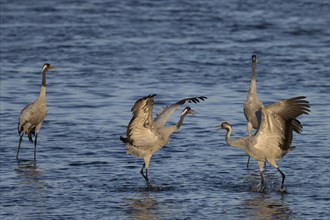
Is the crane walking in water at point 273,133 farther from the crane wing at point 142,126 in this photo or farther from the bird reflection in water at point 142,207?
the bird reflection in water at point 142,207

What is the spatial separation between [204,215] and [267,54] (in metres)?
11.8

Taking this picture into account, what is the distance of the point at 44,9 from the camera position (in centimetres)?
2900

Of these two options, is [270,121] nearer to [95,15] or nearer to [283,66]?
[283,66]

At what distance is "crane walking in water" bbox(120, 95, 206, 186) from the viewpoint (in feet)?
42.3

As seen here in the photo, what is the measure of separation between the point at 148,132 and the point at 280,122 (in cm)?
175

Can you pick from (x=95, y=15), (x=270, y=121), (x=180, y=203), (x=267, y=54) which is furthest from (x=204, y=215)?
(x=95, y=15)

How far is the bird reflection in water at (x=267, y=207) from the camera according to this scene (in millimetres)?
11664

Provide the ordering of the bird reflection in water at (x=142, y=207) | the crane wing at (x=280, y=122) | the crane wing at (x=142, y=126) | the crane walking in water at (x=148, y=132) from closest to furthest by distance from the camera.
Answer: the bird reflection in water at (x=142, y=207)
the crane wing at (x=142, y=126)
the crane wing at (x=280, y=122)
the crane walking in water at (x=148, y=132)

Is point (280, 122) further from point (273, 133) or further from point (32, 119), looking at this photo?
point (32, 119)

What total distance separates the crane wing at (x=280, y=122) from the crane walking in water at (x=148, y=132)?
909mm

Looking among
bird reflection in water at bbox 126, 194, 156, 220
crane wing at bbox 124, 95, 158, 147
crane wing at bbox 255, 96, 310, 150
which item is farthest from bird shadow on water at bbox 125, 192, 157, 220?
crane wing at bbox 255, 96, 310, 150

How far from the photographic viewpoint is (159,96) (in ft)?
61.9

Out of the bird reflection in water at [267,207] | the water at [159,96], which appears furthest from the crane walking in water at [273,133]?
Answer: the bird reflection in water at [267,207]

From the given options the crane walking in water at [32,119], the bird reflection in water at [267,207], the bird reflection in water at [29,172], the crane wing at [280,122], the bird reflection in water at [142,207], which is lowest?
the bird reflection in water at [142,207]
